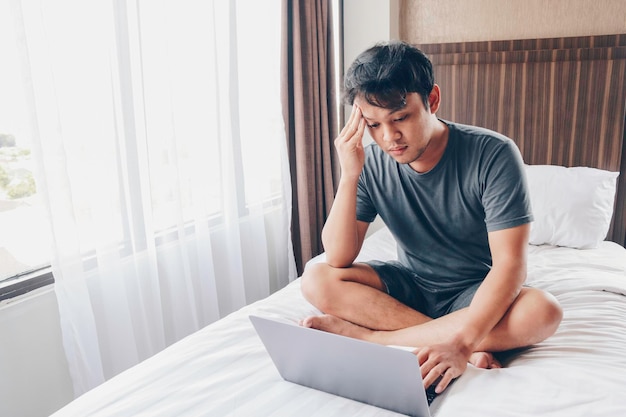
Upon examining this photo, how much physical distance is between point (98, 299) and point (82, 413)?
2.37 ft

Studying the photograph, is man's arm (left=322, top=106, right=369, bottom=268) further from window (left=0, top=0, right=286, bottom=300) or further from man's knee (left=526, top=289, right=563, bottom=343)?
window (left=0, top=0, right=286, bottom=300)

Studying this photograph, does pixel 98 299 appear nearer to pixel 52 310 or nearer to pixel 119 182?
pixel 52 310

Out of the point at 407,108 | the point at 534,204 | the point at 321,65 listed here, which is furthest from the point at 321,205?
the point at 407,108

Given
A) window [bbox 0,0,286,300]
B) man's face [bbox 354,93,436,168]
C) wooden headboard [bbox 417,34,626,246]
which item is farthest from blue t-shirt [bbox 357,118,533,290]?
wooden headboard [bbox 417,34,626,246]

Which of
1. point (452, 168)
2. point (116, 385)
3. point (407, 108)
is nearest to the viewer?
point (116, 385)

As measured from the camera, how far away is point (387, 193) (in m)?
1.58

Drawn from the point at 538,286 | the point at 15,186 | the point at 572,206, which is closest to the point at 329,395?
the point at 538,286

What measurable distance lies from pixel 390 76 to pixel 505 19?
165 centimetres

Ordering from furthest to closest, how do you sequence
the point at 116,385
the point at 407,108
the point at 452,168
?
the point at 452,168
the point at 407,108
the point at 116,385

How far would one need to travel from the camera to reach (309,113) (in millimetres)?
2613

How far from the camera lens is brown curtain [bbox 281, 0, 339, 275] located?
98.7 inches

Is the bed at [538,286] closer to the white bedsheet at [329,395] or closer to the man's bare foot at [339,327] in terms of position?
the white bedsheet at [329,395]

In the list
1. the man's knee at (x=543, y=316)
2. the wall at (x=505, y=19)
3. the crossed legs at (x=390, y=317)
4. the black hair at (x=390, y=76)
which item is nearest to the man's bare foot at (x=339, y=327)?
the crossed legs at (x=390, y=317)

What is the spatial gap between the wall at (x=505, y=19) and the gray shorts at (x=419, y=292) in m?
1.63
